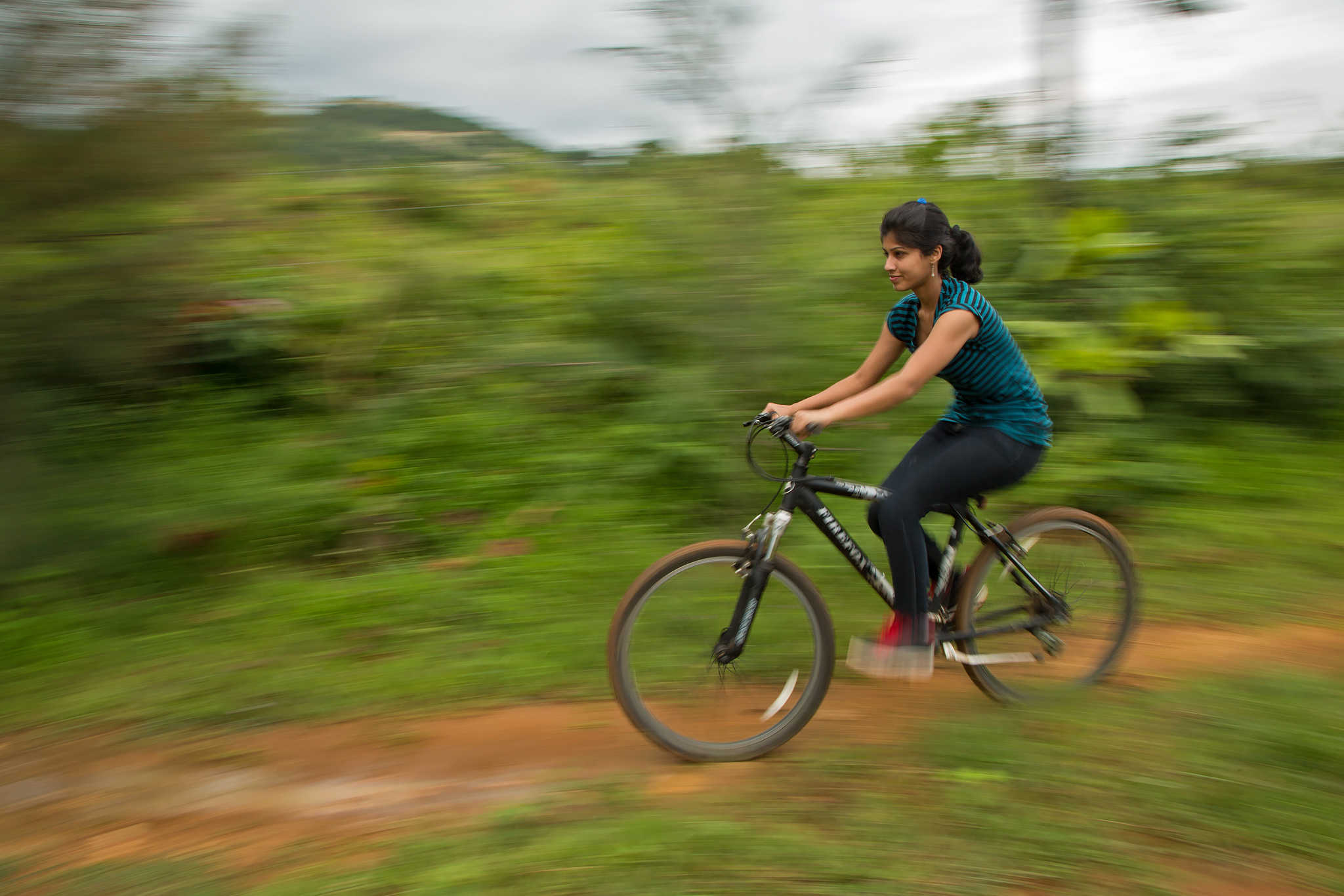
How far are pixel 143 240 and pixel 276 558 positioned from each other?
1.87 metres

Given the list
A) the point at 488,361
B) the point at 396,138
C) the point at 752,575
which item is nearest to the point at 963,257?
the point at 752,575

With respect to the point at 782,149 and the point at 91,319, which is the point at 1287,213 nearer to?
the point at 782,149

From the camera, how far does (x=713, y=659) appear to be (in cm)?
370

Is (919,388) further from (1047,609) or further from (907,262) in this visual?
(1047,609)

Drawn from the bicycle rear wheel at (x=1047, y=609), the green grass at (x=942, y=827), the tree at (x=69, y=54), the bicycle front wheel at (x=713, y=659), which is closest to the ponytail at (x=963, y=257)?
the bicycle rear wheel at (x=1047, y=609)

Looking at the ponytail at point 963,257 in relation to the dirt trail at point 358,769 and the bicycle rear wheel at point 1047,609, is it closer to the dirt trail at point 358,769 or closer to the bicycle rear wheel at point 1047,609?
the bicycle rear wheel at point 1047,609

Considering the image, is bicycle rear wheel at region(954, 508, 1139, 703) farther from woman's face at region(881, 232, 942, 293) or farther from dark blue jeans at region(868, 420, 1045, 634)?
woman's face at region(881, 232, 942, 293)


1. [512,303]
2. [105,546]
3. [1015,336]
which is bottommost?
[105,546]

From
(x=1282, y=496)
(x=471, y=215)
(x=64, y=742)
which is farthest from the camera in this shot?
(x=471, y=215)

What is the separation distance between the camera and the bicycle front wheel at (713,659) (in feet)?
11.7

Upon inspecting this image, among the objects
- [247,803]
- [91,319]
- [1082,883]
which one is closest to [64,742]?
[247,803]

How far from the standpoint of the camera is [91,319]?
5.07 meters

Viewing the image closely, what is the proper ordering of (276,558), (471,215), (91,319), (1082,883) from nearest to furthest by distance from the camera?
(1082,883) < (91,319) < (276,558) < (471,215)

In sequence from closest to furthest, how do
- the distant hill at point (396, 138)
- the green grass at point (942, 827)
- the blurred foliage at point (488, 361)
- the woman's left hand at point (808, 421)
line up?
the green grass at point (942, 827)
the woman's left hand at point (808, 421)
the blurred foliage at point (488, 361)
the distant hill at point (396, 138)
